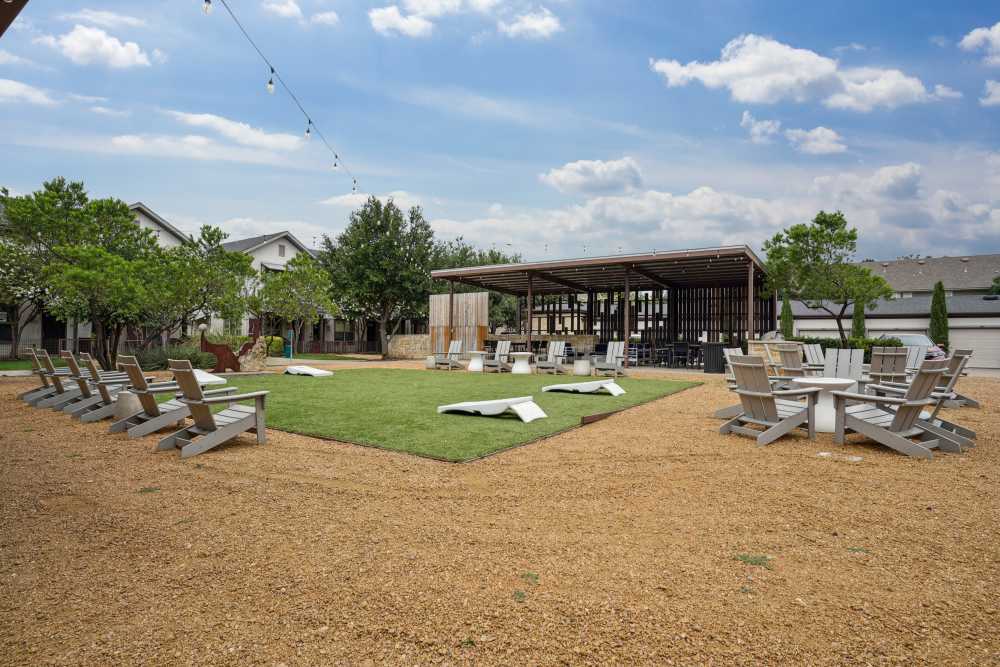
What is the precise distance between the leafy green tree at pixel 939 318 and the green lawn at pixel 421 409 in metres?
18.7

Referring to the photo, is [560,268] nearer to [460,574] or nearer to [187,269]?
[187,269]

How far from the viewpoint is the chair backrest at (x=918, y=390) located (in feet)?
17.3

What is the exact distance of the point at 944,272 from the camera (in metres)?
35.7

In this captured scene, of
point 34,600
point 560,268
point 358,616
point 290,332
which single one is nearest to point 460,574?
point 358,616

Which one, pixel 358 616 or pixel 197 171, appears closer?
pixel 358 616

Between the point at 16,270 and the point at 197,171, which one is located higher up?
the point at 197,171

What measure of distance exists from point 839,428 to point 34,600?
631 centimetres

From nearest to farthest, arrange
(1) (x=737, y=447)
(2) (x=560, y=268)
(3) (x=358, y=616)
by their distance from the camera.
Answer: (3) (x=358, y=616)
(1) (x=737, y=447)
(2) (x=560, y=268)

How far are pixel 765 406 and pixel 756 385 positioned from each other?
0.29m

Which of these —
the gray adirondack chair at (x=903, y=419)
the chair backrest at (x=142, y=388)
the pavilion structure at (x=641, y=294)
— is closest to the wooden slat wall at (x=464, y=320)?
the pavilion structure at (x=641, y=294)

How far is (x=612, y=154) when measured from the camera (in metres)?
21.3

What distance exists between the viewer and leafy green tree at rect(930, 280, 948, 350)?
2505 centimetres

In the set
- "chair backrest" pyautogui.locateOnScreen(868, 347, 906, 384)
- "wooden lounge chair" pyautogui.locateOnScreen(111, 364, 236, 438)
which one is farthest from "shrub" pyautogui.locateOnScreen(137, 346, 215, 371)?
"chair backrest" pyautogui.locateOnScreen(868, 347, 906, 384)

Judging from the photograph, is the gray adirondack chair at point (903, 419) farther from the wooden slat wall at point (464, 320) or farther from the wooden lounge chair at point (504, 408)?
the wooden slat wall at point (464, 320)
